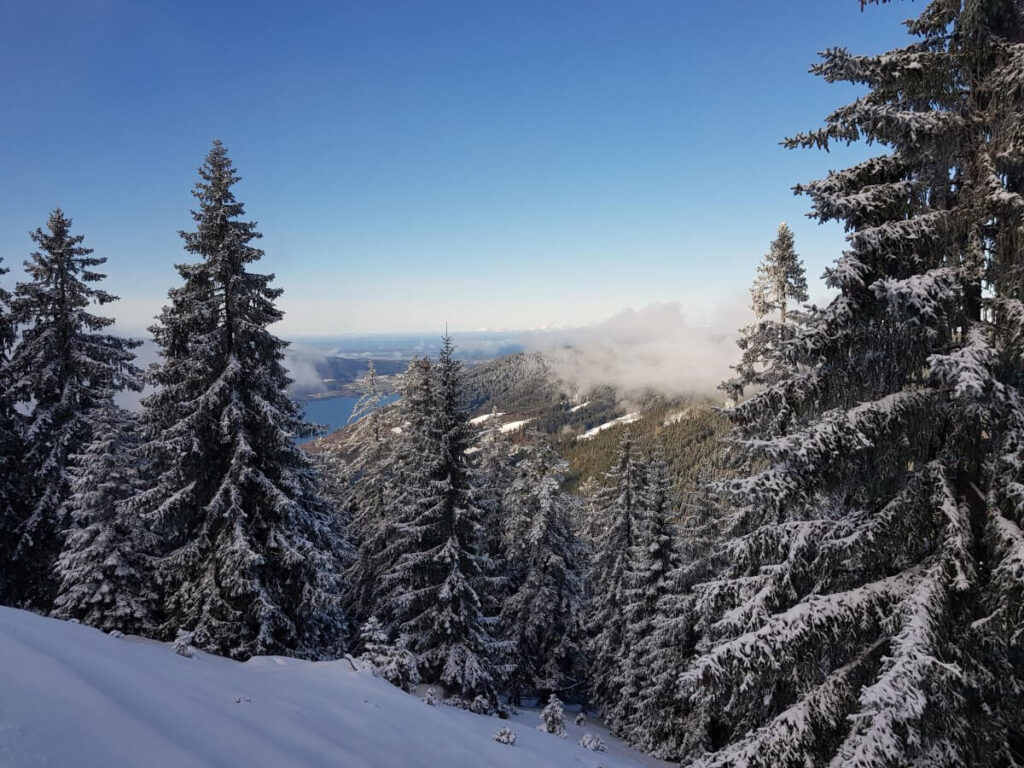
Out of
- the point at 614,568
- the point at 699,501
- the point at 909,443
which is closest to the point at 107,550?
the point at 909,443

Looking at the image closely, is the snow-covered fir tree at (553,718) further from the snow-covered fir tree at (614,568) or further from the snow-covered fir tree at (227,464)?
the snow-covered fir tree at (614,568)

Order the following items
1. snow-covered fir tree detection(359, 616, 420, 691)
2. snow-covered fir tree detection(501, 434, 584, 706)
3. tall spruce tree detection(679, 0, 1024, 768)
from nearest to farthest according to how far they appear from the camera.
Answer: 1. tall spruce tree detection(679, 0, 1024, 768)
2. snow-covered fir tree detection(359, 616, 420, 691)
3. snow-covered fir tree detection(501, 434, 584, 706)

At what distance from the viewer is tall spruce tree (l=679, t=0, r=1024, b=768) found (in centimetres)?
498

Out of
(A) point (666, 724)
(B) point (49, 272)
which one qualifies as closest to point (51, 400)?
(B) point (49, 272)

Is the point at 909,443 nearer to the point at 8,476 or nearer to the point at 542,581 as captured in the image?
the point at 542,581

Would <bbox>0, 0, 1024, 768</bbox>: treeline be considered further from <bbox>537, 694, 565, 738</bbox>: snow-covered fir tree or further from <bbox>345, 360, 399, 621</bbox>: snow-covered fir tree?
<bbox>537, 694, 565, 738</bbox>: snow-covered fir tree

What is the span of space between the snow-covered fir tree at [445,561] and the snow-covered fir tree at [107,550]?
7.29m

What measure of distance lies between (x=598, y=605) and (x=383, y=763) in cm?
2197

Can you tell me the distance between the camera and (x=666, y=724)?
67.5 ft

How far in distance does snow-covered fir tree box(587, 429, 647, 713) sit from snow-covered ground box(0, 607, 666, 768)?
50.2 feet

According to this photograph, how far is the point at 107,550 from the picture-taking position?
1416 centimetres

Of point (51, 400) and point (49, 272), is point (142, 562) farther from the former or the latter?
point (49, 272)

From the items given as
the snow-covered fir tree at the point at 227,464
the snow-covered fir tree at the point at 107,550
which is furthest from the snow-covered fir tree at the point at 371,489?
the snow-covered fir tree at the point at 107,550

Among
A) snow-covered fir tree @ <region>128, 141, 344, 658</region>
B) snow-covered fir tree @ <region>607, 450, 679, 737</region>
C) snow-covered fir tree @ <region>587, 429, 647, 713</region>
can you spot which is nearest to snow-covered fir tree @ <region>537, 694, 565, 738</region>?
snow-covered fir tree @ <region>128, 141, 344, 658</region>
